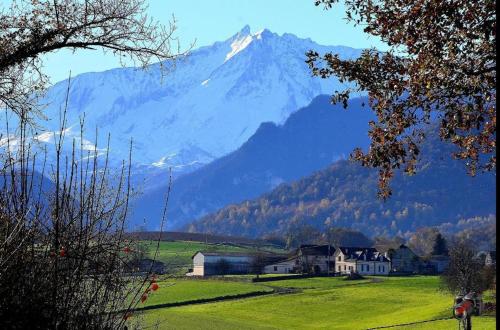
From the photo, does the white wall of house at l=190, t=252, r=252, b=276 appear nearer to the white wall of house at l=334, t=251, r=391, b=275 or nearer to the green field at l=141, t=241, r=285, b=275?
the green field at l=141, t=241, r=285, b=275

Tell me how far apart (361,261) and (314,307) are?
64756 mm

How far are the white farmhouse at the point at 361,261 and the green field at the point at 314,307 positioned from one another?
33.3 meters

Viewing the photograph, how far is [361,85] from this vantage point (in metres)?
15.3

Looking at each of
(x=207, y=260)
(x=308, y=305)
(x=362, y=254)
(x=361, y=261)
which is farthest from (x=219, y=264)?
(x=308, y=305)

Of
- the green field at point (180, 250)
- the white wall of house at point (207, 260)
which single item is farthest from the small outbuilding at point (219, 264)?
the green field at point (180, 250)

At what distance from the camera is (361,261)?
143125mm

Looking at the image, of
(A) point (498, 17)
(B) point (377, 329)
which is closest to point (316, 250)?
(B) point (377, 329)

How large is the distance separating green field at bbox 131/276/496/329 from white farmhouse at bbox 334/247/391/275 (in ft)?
109

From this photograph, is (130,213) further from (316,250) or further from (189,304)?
(316,250)

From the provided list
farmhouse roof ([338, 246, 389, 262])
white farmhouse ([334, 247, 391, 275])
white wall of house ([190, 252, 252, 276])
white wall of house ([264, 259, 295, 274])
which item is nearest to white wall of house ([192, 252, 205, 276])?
white wall of house ([190, 252, 252, 276])

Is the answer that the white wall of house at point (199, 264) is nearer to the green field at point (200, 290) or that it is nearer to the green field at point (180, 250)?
the green field at point (180, 250)

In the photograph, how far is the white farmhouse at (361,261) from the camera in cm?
14262

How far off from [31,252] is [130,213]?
65.0 inches

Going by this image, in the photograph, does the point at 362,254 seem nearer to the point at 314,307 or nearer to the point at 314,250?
the point at 314,250
